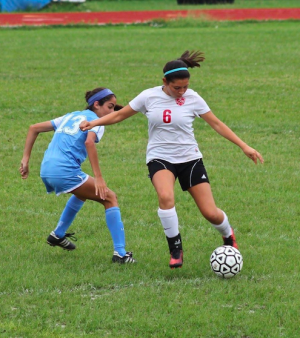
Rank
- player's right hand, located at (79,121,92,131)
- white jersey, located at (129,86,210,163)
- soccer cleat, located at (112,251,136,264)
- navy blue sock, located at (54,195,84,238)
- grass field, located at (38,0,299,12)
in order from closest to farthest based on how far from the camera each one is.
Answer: player's right hand, located at (79,121,92,131) → white jersey, located at (129,86,210,163) → soccer cleat, located at (112,251,136,264) → navy blue sock, located at (54,195,84,238) → grass field, located at (38,0,299,12)

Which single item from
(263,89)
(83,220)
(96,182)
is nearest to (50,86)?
(263,89)

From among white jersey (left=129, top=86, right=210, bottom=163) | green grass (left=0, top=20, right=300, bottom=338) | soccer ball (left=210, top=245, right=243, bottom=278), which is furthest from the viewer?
white jersey (left=129, top=86, right=210, bottom=163)

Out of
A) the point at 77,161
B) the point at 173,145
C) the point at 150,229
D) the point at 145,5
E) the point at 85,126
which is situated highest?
the point at 85,126

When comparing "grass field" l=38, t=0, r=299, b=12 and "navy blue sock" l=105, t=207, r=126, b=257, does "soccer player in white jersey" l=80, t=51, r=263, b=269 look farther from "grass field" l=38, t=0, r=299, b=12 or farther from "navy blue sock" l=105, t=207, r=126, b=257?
"grass field" l=38, t=0, r=299, b=12

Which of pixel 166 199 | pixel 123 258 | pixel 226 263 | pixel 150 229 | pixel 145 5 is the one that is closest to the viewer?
pixel 226 263

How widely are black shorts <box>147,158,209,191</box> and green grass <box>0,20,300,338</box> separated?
757 millimetres

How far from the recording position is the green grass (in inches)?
208

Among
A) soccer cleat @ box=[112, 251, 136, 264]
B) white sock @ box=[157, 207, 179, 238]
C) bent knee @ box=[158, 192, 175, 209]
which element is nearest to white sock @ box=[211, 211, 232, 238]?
white sock @ box=[157, 207, 179, 238]

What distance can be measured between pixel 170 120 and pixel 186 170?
1.54ft

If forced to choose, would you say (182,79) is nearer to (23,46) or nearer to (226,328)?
(226,328)

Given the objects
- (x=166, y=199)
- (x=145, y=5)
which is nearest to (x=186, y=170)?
(x=166, y=199)

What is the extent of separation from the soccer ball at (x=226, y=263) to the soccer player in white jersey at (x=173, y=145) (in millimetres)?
326

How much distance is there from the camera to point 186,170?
641cm

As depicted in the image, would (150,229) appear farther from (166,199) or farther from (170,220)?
(166,199)
